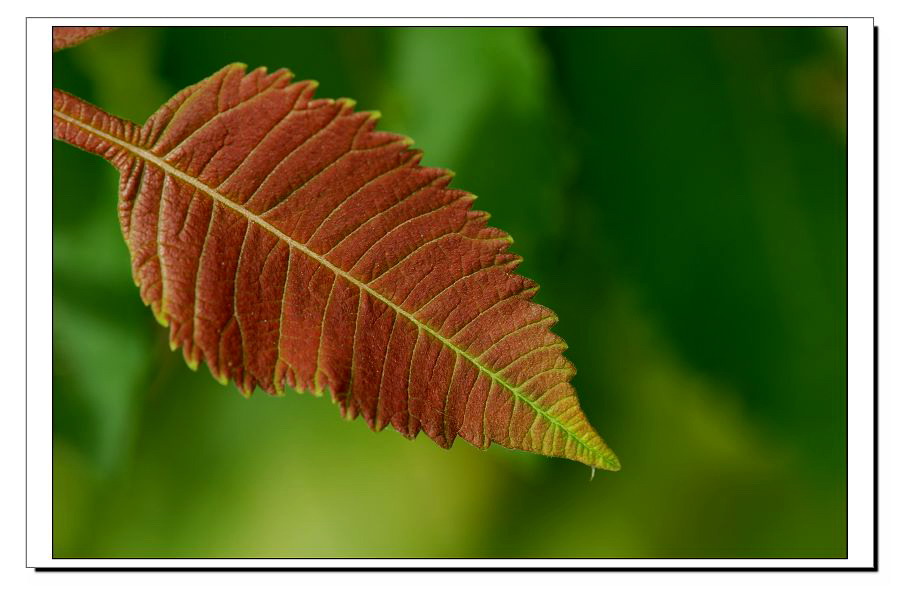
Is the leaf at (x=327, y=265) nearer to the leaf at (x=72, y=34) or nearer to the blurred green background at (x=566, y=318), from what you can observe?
the leaf at (x=72, y=34)

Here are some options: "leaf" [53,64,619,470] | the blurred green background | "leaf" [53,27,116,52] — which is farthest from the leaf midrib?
the blurred green background

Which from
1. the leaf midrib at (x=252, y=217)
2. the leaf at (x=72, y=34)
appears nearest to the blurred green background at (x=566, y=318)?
the leaf at (x=72, y=34)

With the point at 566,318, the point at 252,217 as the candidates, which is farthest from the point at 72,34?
the point at 566,318

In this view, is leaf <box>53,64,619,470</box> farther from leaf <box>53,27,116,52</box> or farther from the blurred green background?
the blurred green background

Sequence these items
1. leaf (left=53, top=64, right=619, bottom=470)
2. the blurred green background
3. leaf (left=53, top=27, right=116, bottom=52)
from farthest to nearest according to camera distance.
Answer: the blurred green background → leaf (left=53, top=27, right=116, bottom=52) → leaf (left=53, top=64, right=619, bottom=470)
